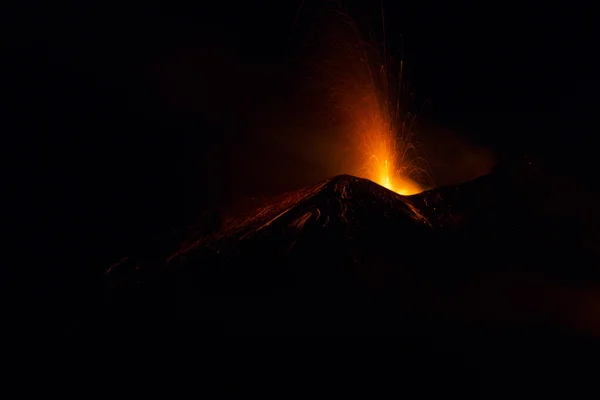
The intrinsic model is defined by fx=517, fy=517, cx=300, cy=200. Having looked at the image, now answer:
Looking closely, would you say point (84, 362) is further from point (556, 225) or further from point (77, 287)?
point (556, 225)

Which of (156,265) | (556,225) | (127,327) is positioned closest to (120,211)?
(156,265)

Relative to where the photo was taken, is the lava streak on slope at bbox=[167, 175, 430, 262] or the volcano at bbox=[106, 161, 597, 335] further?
the lava streak on slope at bbox=[167, 175, 430, 262]

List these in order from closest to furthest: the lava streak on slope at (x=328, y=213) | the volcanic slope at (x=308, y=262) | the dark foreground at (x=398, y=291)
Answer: the dark foreground at (x=398, y=291), the volcanic slope at (x=308, y=262), the lava streak on slope at (x=328, y=213)

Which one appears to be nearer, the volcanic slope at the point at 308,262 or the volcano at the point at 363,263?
the volcano at the point at 363,263

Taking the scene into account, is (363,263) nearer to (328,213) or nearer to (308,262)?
(308,262)

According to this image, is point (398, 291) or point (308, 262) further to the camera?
point (308, 262)

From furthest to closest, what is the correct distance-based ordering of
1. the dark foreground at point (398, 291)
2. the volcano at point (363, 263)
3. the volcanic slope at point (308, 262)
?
the volcanic slope at point (308, 262)
the volcano at point (363, 263)
the dark foreground at point (398, 291)

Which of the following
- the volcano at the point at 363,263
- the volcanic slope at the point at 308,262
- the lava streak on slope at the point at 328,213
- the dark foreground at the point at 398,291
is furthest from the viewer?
the lava streak on slope at the point at 328,213

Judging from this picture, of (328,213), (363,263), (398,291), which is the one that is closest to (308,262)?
(363,263)
